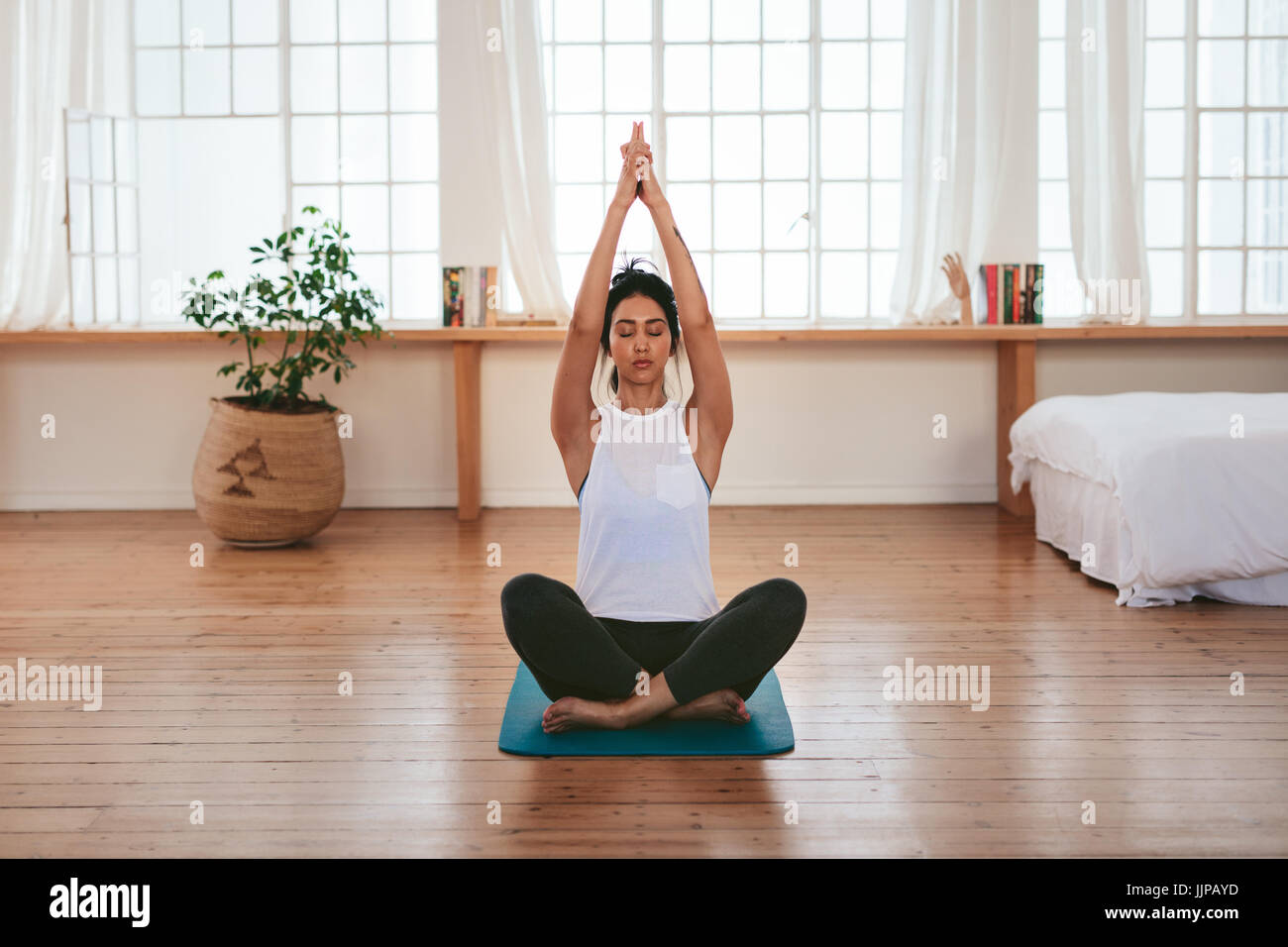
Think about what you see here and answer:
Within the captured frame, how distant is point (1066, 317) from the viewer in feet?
16.6

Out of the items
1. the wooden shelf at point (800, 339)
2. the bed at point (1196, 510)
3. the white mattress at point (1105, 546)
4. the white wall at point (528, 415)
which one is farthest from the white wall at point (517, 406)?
the bed at point (1196, 510)

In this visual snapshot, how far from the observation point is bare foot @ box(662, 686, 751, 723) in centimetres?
221

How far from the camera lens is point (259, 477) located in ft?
13.6

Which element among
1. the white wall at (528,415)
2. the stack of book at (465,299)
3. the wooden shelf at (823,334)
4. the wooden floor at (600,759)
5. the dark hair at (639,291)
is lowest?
the wooden floor at (600,759)

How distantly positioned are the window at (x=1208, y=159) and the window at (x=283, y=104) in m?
2.73

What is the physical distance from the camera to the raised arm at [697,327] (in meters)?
2.17

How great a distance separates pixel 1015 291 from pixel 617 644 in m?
3.19

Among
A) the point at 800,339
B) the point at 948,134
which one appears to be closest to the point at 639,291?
the point at 800,339

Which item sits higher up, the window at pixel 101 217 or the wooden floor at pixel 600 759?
the window at pixel 101 217

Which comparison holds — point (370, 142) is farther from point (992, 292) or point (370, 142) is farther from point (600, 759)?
point (600, 759)

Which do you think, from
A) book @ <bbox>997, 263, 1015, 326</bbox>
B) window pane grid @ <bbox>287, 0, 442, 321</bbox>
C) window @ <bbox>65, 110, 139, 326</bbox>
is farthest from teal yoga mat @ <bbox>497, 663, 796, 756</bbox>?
window @ <bbox>65, 110, 139, 326</bbox>

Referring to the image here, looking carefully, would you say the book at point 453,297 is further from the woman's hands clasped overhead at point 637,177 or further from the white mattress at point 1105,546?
the woman's hands clasped overhead at point 637,177

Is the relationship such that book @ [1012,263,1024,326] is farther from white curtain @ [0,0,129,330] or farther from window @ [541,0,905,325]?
white curtain @ [0,0,129,330]
